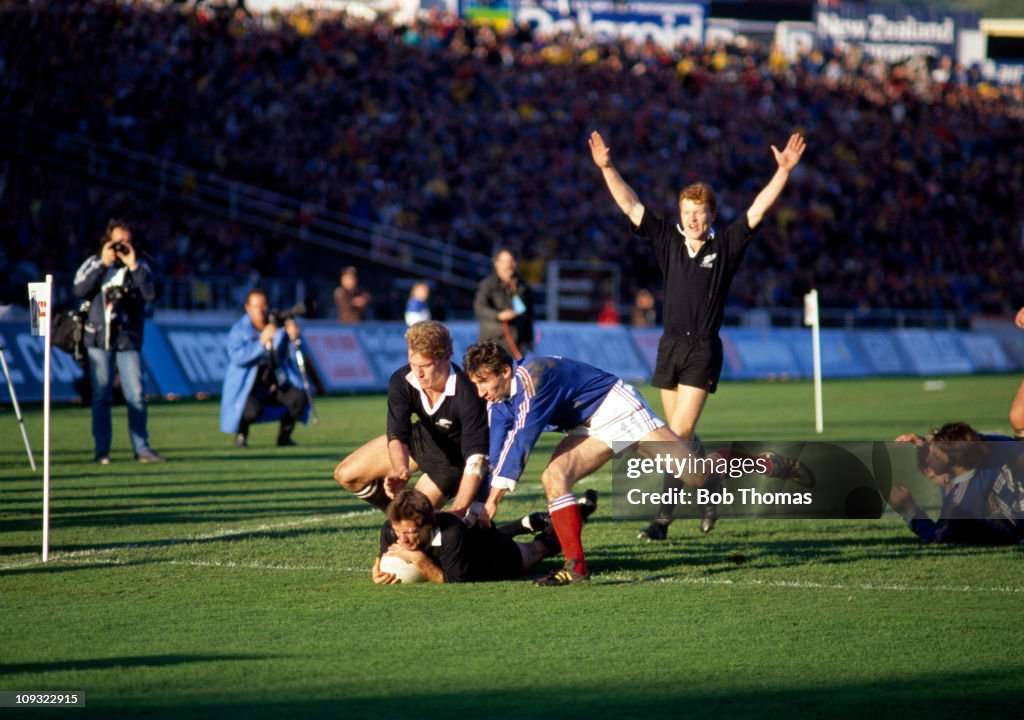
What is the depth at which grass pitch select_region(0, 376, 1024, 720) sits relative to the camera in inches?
203

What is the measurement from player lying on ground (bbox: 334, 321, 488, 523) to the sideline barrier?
1167 centimetres

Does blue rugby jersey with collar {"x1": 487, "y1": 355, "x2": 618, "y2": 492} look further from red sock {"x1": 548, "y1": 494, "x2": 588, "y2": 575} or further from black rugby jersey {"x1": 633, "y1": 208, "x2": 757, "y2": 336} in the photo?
black rugby jersey {"x1": 633, "y1": 208, "x2": 757, "y2": 336}

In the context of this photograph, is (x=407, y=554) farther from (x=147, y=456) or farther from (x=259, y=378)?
(x=259, y=378)

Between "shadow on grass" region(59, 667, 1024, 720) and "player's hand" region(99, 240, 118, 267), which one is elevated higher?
"player's hand" region(99, 240, 118, 267)

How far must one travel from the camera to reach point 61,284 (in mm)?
22609

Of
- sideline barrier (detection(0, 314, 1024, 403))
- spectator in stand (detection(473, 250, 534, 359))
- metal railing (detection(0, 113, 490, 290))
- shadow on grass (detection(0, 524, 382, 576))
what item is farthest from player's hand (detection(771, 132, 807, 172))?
metal railing (detection(0, 113, 490, 290))

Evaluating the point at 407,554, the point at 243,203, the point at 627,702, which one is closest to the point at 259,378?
the point at 407,554

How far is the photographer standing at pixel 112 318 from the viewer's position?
13281mm

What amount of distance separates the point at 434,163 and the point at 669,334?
2676cm

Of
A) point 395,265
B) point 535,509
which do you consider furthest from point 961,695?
point 395,265

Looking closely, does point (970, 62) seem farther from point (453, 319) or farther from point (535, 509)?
point (535, 509)

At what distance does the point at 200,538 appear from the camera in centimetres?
912

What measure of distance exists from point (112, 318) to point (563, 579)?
722 centimetres

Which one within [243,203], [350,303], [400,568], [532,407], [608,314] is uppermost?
[243,203]
